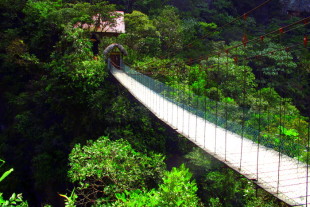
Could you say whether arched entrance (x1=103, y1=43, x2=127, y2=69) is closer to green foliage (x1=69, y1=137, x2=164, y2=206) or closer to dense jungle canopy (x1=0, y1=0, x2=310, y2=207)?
dense jungle canopy (x1=0, y1=0, x2=310, y2=207)

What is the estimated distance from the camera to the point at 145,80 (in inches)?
330

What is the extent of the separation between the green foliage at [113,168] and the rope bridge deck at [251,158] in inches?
38.3

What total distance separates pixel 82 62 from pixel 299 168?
300 inches

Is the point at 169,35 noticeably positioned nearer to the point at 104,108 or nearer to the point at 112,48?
the point at 112,48

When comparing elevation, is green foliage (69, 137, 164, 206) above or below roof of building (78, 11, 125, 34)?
below

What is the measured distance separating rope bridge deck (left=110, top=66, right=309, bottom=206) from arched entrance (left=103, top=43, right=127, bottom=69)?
4.85 metres

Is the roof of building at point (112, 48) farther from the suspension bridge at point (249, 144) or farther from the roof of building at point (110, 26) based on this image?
the suspension bridge at point (249, 144)

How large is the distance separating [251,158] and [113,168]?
275 centimetres

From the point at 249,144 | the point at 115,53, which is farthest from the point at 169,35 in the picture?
the point at 249,144

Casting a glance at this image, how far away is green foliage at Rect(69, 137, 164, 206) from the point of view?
554 centimetres

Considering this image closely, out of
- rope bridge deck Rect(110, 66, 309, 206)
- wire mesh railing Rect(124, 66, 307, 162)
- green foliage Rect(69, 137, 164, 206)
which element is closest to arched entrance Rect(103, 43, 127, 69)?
wire mesh railing Rect(124, 66, 307, 162)

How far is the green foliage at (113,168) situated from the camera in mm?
5535

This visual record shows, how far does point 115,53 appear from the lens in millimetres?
11477

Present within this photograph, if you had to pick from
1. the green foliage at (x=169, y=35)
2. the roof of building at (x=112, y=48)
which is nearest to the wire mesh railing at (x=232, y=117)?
the roof of building at (x=112, y=48)
